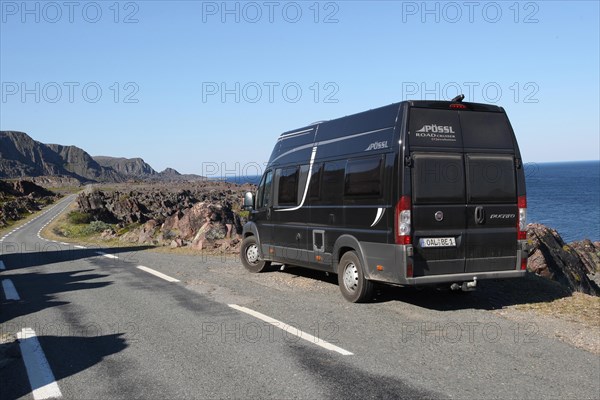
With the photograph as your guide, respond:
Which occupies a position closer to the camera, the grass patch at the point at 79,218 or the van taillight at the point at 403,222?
the van taillight at the point at 403,222

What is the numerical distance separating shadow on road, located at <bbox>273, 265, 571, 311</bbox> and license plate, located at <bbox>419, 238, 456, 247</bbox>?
0.74 m

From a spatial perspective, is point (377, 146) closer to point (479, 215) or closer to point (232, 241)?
point (479, 215)

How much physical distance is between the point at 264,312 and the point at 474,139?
14.0 ft

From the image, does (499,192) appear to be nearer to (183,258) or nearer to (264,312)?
(264,312)

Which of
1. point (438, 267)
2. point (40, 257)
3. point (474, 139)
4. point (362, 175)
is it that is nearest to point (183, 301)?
point (362, 175)

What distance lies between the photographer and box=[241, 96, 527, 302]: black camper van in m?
8.33

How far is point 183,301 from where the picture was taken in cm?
976

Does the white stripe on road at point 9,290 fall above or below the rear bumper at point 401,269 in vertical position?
below

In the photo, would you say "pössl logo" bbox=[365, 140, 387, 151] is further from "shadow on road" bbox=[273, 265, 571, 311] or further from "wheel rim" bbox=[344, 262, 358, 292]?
"shadow on road" bbox=[273, 265, 571, 311]

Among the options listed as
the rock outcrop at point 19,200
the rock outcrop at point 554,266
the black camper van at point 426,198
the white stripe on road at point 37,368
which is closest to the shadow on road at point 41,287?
the white stripe on road at point 37,368

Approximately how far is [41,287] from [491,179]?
936cm

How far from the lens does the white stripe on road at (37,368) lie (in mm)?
5309

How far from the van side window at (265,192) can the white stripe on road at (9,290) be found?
209 inches

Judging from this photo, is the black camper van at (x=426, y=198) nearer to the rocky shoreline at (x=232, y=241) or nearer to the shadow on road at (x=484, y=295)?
the shadow on road at (x=484, y=295)
